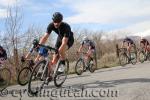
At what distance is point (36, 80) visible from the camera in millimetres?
9727

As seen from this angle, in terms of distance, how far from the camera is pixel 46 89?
10.5 m

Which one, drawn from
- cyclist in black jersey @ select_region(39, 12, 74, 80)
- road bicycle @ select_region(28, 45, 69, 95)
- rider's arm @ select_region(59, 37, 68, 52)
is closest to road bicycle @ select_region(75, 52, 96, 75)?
cyclist in black jersey @ select_region(39, 12, 74, 80)

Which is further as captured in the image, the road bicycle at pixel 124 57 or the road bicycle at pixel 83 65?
the road bicycle at pixel 124 57

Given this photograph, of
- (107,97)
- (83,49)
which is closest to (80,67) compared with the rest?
(83,49)

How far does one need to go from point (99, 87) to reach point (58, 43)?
178cm

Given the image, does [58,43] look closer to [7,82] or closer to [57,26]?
[57,26]

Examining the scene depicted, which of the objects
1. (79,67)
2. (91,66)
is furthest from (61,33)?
(91,66)

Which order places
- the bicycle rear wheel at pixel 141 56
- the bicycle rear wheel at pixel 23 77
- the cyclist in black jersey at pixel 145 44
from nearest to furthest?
the bicycle rear wheel at pixel 23 77 → the bicycle rear wheel at pixel 141 56 → the cyclist in black jersey at pixel 145 44

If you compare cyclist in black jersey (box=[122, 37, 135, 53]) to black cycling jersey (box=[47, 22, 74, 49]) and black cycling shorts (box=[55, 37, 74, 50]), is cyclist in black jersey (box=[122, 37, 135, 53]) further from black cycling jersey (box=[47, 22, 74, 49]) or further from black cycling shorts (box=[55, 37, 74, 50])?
black cycling jersey (box=[47, 22, 74, 49])

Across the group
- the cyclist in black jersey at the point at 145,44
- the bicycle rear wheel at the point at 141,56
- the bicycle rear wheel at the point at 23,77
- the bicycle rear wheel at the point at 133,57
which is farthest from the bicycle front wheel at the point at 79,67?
the cyclist in black jersey at the point at 145,44

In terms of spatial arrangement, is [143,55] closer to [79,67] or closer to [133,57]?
[133,57]

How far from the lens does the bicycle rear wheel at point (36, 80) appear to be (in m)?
9.44

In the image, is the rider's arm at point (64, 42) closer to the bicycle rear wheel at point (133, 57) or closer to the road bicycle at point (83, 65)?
the road bicycle at point (83, 65)

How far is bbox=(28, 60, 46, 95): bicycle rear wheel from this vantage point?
9444 mm
